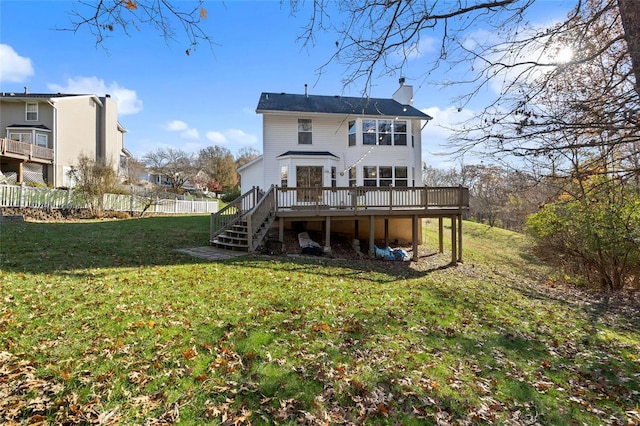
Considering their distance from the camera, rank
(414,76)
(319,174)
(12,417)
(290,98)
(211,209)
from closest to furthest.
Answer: (12,417) < (414,76) < (319,174) < (290,98) < (211,209)

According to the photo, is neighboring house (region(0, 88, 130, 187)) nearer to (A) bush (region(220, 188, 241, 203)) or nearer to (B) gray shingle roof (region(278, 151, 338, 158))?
(B) gray shingle roof (region(278, 151, 338, 158))

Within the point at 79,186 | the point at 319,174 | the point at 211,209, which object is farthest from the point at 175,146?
the point at 319,174

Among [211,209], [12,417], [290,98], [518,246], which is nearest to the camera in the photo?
[12,417]

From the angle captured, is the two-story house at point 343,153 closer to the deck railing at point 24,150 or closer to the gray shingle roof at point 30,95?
the deck railing at point 24,150

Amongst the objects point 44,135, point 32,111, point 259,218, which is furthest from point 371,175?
point 32,111

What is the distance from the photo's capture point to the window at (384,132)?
51.1 feet

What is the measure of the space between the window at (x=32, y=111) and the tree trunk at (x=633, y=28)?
33.2 meters

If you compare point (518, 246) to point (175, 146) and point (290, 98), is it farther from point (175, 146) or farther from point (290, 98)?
point (175, 146)

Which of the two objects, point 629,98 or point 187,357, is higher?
point 629,98

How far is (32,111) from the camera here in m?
24.6

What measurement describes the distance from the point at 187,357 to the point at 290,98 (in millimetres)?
15766

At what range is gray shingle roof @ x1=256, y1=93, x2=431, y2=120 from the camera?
1561 centimetres

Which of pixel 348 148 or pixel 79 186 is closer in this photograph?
pixel 348 148

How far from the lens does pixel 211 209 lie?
31.6 m
